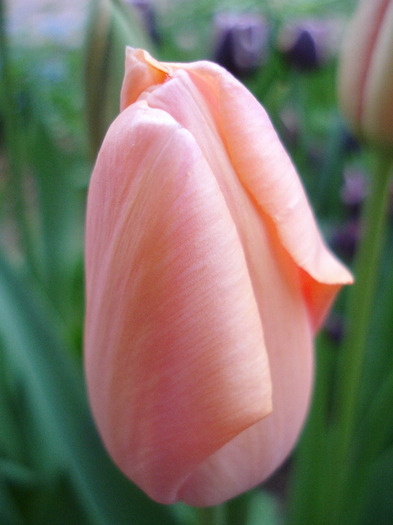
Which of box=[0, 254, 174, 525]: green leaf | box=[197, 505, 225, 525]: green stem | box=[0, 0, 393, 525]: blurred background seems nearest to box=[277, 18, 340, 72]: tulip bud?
box=[0, 0, 393, 525]: blurred background

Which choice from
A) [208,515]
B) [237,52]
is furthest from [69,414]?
[237,52]

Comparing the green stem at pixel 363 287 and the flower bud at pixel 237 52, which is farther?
the flower bud at pixel 237 52

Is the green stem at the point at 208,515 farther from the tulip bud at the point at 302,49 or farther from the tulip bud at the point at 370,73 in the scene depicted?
the tulip bud at the point at 302,49

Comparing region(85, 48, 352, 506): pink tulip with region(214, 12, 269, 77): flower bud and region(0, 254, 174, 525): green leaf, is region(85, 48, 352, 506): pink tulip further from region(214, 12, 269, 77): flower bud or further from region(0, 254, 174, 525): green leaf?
region(214, 12, 269, 77): flower bud

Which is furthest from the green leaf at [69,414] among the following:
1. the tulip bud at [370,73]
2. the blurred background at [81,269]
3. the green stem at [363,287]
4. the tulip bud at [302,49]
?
the tulip bud at [302,49]

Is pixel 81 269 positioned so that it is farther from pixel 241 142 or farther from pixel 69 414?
pixel 241 142
